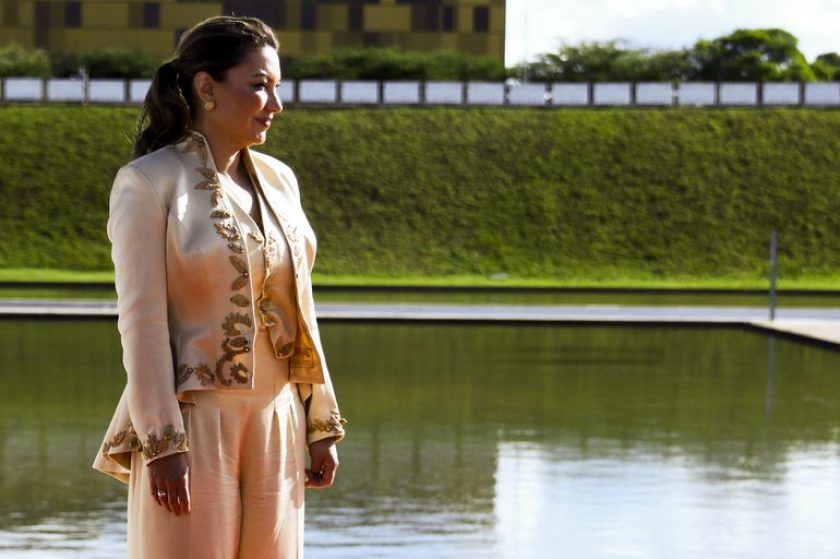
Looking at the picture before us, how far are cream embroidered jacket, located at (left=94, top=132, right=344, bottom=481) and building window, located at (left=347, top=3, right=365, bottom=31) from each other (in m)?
67.0

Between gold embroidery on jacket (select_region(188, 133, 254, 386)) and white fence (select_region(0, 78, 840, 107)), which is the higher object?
white fence (select_region(0, 78, 840, 107))

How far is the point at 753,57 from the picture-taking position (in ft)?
264

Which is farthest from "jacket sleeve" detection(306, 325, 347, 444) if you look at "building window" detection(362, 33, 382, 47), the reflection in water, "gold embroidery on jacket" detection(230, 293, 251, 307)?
"building window" detection(362, 33, 382, 47)

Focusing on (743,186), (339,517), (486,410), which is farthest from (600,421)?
(743,186)

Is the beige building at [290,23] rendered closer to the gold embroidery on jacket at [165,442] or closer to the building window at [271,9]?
the building window at [271,9]

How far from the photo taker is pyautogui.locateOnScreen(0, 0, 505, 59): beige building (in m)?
68.5

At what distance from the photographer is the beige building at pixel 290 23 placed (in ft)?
225

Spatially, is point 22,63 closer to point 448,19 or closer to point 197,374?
point 448,19

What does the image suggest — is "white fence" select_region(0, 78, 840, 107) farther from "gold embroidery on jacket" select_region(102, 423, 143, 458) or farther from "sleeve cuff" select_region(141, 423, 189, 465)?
"sleeve cuff" select_region(141, 423, 189, 465)

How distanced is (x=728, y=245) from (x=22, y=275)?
739 inches

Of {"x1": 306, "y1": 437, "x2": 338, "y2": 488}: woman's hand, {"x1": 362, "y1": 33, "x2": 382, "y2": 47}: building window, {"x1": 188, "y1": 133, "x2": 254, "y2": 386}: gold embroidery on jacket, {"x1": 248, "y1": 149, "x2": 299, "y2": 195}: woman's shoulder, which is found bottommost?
{"x1": 306, "y1": 437, "x2": 338, "y2": 488}: woman's hand

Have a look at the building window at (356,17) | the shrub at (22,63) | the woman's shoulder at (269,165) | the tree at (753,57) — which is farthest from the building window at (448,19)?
the woman's shoulder at (269,165)

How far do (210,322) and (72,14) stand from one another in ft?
221

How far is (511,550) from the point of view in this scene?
7.84 m
